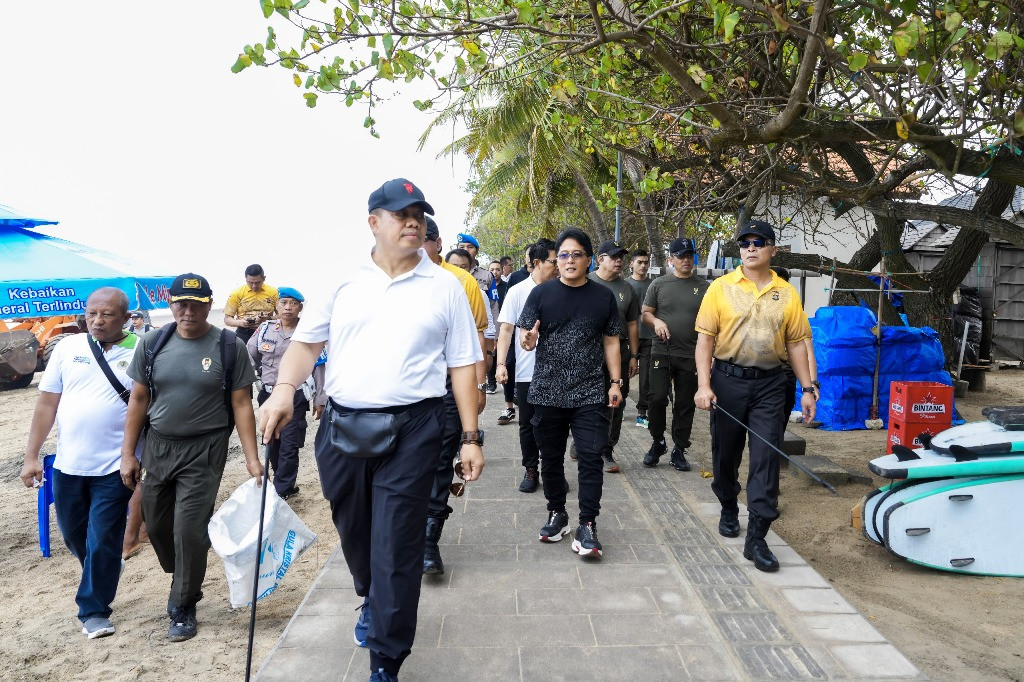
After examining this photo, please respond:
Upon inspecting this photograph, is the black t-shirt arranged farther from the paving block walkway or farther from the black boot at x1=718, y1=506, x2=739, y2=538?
the black boot at x1=718, y1=506, x2=739, y2=538

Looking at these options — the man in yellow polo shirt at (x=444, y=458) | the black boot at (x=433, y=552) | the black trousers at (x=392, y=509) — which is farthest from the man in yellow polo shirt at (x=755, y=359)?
the black trousers at (x=392, y=509)

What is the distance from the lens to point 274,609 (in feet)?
15.2

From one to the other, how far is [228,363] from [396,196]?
168 centimetres

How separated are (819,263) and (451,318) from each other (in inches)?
370

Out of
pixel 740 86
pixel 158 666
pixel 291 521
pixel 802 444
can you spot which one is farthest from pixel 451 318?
pixel 802 444

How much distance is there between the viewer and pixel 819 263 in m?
11.3

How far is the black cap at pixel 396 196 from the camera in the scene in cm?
312

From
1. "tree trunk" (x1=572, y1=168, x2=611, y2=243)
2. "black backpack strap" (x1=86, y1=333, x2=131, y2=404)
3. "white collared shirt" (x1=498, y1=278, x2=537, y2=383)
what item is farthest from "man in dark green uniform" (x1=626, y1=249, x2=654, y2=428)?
"tree trunk" (x1=572, y1=168, x2=611, y2=243)

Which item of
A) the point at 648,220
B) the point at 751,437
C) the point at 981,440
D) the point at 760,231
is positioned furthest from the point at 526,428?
the point at 648,220

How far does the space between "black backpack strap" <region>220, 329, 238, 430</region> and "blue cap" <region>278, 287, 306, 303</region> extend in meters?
2.34

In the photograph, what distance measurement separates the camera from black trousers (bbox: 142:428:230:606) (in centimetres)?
411

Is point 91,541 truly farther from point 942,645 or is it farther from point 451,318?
point 942,645

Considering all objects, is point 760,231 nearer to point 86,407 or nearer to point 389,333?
point 389,333

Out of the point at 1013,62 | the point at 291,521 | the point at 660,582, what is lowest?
the point at 660,582
